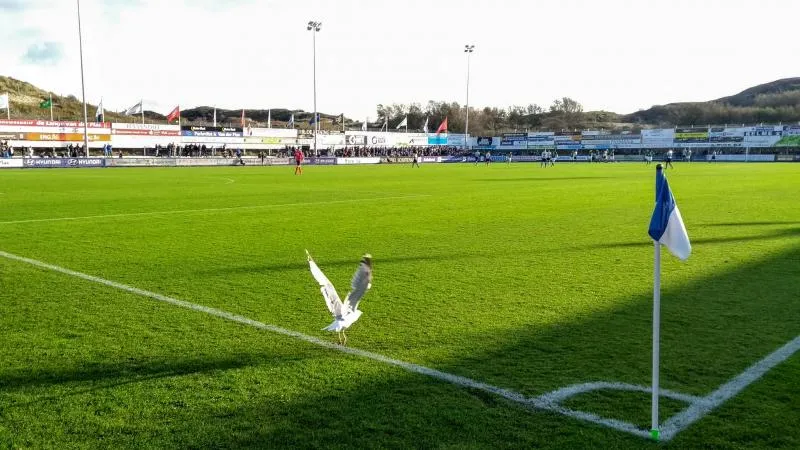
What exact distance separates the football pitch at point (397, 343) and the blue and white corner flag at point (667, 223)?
3.75 ft

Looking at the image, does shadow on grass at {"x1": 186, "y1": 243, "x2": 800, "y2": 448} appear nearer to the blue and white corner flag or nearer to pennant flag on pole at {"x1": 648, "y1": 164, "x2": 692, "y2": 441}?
pennant flag on pole at {"x1": 648, "y1": 164, "x2": 692, "y2": 441}

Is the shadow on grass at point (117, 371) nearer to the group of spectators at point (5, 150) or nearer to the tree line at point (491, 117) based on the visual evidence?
the group of spectators at point (5, 150)

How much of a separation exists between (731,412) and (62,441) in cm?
418

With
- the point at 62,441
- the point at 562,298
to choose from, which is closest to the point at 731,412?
the point at 562,298

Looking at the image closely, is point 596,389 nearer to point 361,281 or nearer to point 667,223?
point 667,223

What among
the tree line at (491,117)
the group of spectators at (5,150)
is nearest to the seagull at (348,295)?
the group of spectators at (5,150)

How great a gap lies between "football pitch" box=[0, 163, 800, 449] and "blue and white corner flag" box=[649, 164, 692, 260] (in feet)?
3.75

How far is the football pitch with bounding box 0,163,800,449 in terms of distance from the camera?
13.0 ft

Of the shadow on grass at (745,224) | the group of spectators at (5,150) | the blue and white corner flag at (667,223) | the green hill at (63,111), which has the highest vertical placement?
the green hill at (63,111)

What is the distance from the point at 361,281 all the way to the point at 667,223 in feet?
7.30

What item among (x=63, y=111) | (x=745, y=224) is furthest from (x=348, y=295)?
(x=63, y=111)

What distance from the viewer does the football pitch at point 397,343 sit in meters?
3.97

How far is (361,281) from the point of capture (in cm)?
491

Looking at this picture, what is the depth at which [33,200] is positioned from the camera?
20.3m
